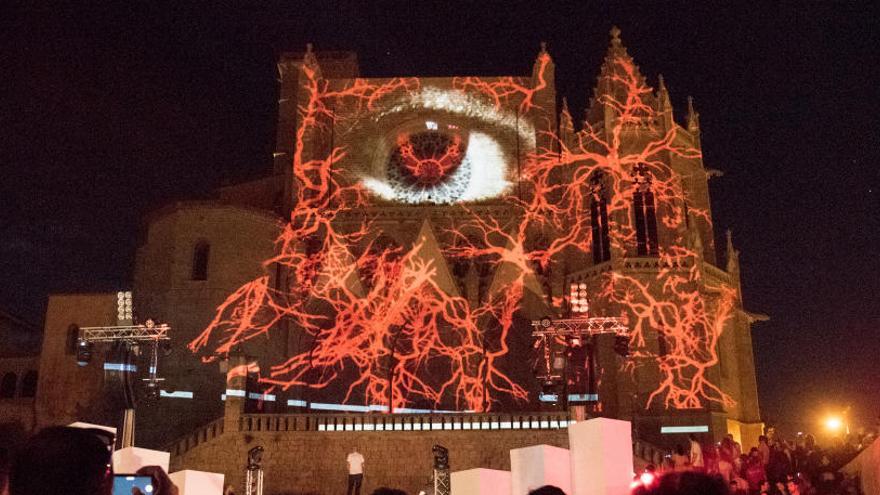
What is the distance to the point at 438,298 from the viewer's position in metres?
30.8

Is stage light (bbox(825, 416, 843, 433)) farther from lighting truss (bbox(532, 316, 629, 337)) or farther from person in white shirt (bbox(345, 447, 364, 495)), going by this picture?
person in white shirt (bbox(345, 447, 364, 495))

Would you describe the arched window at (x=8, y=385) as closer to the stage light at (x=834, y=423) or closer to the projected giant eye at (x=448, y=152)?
the projected giant eye at (x=448, y=152)

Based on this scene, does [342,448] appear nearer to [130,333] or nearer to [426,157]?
[130,333]

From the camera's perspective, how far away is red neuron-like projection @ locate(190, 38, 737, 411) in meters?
28.8

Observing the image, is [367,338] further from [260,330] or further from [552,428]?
[552,428]

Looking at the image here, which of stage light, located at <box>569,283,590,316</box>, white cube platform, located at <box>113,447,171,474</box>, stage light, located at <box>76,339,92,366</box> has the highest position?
stage light, located at <box>569,283,590,316</box>

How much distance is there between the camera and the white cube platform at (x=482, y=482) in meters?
11.3

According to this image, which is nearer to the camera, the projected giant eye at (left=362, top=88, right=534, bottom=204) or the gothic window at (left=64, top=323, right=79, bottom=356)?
the gothic window at (left=64, top=323, right=79, bottom=356)

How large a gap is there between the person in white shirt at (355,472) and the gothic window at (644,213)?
45.8 feet

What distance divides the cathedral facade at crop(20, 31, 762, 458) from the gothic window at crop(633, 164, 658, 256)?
0.07 metres

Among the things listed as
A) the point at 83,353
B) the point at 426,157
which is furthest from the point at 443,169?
the point at 83,353

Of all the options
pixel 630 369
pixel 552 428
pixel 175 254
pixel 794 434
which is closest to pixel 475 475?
pixel 552 428

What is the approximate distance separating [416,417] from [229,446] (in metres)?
5.24

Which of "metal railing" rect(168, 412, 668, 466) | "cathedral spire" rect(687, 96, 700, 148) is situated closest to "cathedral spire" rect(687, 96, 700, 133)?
"cathedral spire" rect(687, 96, 700, 148)
